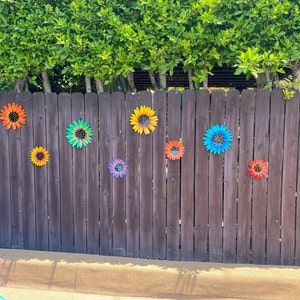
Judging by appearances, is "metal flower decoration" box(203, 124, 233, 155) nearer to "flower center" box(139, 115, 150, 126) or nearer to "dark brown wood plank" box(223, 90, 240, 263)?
"dark brown wood plank" box(223, 90, 240, 263)

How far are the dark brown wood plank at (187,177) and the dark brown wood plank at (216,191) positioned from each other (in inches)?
7.2

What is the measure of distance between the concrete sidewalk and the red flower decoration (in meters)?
0.86

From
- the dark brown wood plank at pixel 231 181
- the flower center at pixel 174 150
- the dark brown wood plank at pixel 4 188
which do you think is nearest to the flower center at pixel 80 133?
the dark brown wood plank at pixel 4 188

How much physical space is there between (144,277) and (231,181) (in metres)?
1.22

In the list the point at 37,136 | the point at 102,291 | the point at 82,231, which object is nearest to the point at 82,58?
the point at 37,136

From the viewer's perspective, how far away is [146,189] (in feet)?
14.2

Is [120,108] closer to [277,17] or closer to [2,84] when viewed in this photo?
[2,84]

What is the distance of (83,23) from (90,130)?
3.37ft

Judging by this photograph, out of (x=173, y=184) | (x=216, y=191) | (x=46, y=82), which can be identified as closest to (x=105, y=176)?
(x=173, y=184)

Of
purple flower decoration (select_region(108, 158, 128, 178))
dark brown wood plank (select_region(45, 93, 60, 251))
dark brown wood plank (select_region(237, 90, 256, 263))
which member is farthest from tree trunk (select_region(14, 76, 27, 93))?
dark brown wood plank (select_region(237, 90, 256, 263))

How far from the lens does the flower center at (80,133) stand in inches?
172

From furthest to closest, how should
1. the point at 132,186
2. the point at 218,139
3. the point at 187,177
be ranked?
1. the point at 132,186
2. the point at 187,177
3. the point at 218,139

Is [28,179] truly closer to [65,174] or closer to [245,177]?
[65,174]

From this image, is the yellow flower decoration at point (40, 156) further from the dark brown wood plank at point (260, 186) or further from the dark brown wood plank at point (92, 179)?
the dark brown wood plank at point (260, 186)
